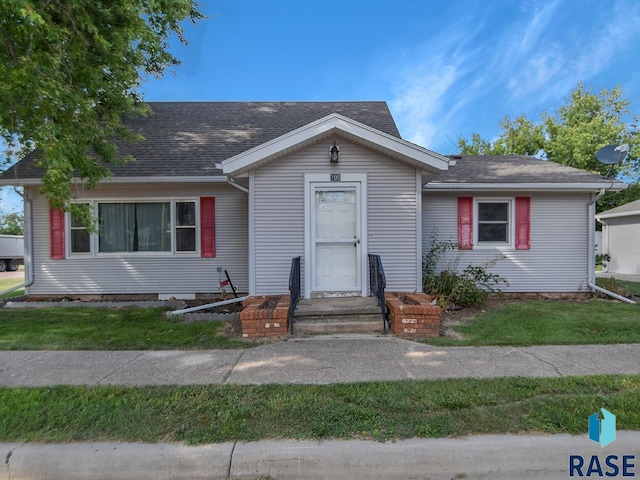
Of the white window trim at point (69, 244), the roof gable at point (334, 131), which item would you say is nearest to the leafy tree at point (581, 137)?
the roof gable at point (334, 131)

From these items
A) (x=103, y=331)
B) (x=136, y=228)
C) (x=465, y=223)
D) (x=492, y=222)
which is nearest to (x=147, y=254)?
(x=136, y=228)

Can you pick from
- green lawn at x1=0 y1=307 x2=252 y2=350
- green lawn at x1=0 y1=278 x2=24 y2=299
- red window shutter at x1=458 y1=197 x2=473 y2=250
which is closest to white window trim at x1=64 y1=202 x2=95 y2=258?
green lawn at x1=0 y1=307 x2=252 y2=350

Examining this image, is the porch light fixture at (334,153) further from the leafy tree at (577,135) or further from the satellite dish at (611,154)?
the leafy tree at (577,135)

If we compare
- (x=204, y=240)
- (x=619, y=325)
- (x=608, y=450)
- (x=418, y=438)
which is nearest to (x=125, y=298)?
(x=204, y=240)

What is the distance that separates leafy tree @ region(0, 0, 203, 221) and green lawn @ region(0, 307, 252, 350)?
209 centimetres

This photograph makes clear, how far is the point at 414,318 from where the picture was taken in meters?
5.12

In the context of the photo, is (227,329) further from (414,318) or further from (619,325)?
(619,325)

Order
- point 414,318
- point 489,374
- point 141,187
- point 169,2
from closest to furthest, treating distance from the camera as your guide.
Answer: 1. point 489,374
2. point 414,318
3. point 169,2
4. point 141,187

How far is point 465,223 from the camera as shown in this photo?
322 inches

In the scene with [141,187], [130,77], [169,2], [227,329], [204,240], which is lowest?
[227,329]

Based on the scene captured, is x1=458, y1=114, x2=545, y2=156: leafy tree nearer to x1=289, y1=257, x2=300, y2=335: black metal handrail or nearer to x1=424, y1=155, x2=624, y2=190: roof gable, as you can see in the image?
x1=424, y1=155, x2=624, y2=190: roof gable

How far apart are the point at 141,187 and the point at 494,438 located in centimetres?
816

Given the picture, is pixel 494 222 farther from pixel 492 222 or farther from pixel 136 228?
pixel 136 228

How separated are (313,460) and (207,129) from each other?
9.15 meters
